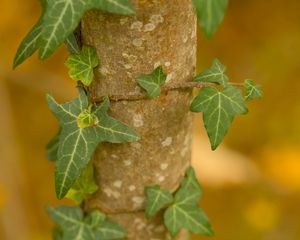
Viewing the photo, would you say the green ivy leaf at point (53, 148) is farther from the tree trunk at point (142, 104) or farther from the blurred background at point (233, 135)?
the blurred background at point (233, 135)

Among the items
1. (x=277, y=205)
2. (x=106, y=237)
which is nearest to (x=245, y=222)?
(x=277, y=205)

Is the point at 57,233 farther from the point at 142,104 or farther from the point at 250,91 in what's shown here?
the point at 250,91

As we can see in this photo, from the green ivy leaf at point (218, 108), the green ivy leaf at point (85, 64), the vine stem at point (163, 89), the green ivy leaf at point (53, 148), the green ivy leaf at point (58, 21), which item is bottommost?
the green ivy leaf at point (53, 148)

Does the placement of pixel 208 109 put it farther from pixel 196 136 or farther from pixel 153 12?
pixel 196 136

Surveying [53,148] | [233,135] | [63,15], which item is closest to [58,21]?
[63,15]

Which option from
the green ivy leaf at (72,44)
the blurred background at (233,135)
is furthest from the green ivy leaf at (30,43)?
the blurred background at (233,135)

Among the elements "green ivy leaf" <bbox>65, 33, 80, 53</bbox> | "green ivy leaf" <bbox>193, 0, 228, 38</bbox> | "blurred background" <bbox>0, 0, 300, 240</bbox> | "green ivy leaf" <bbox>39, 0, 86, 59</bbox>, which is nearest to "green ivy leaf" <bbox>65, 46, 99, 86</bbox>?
"green ivy leaf" <bbox>65, 33, 80, 53</bbox>
